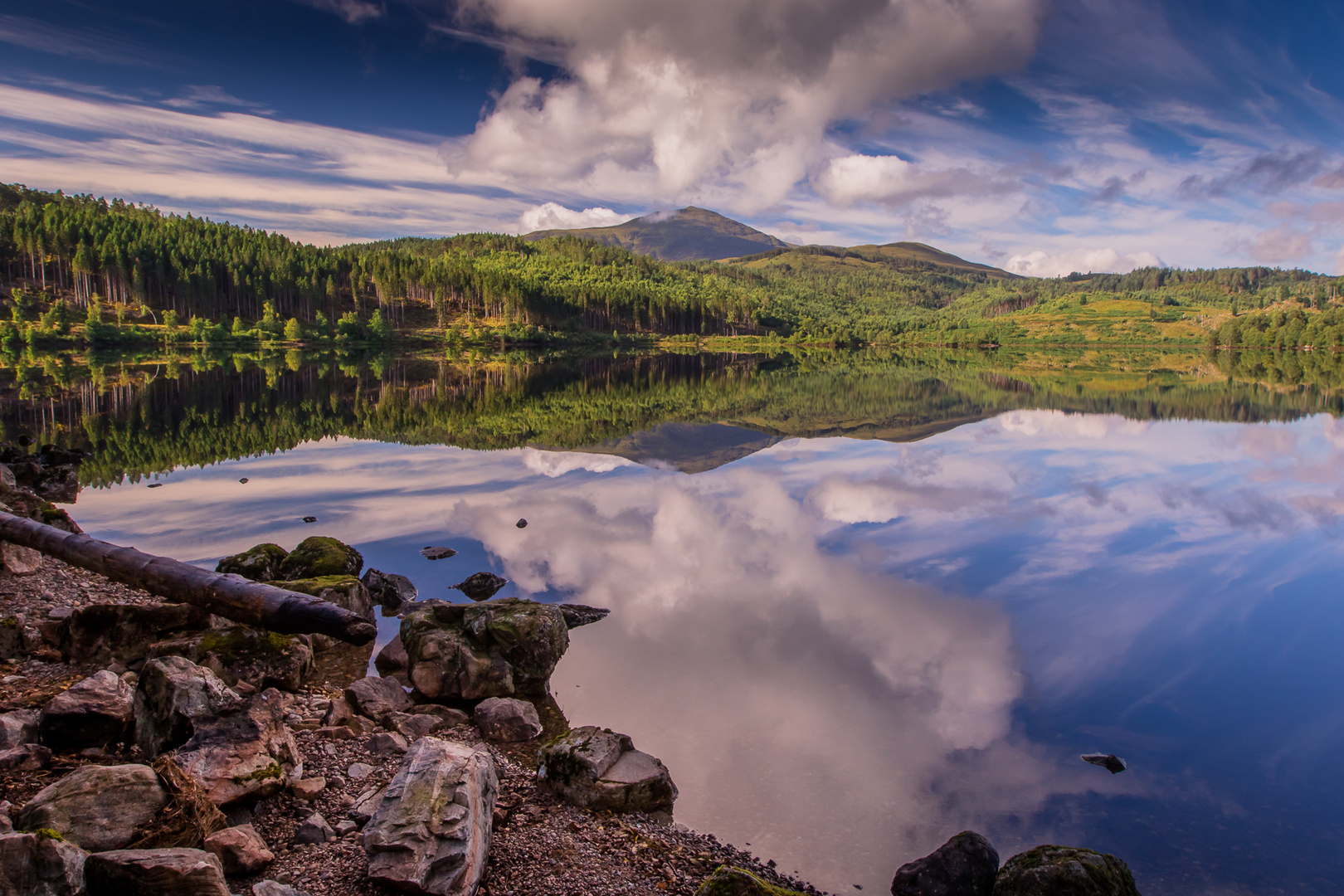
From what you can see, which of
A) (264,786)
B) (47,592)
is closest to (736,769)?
(264,786)

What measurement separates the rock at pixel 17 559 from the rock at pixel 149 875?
33.4 feet

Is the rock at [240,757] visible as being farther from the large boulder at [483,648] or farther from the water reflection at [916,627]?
the water reflection at [916,627]

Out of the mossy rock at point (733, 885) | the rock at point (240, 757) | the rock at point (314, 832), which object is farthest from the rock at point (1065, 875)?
the rock at point (240, 757)

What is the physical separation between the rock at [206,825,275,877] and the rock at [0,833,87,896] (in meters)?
1.14

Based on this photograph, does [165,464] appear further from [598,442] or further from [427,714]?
[427,714]

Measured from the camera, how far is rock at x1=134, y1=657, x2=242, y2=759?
703cm

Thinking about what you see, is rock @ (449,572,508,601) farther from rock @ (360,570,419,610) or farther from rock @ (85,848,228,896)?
rock @ (85,848,228,896)

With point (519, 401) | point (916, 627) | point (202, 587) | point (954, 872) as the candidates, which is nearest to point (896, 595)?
point (916, 627)

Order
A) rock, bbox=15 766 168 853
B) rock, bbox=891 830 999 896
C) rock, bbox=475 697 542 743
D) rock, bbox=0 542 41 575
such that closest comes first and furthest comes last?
rock, bbox=15 766 168 853, rock, bbox=891 830 999 896, rock, bbox=475 697 542 743, rock, bbox=0 542 41 575

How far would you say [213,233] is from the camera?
154875 millimetres

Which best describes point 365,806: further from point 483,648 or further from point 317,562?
point 317,562

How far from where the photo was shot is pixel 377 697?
33.1 feet

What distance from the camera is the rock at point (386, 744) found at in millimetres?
8492

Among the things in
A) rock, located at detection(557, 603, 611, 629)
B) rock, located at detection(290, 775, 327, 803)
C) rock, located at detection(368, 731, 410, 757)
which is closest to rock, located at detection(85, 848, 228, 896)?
rock, located at detection(290, 775, 327, 803)
